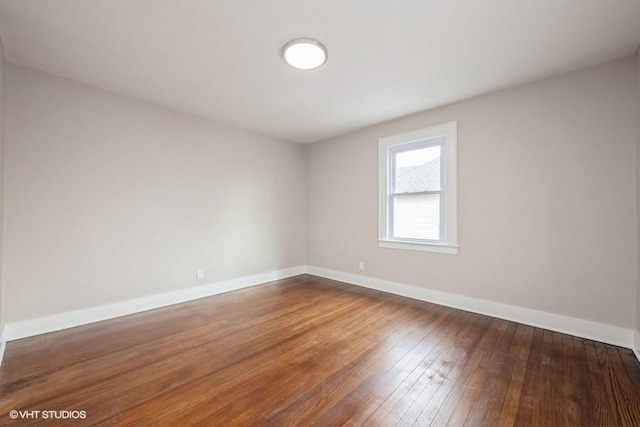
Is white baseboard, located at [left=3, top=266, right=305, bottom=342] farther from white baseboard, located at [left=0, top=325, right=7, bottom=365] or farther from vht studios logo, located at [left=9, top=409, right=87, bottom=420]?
vht studios logo, located at [left=9, top=409, right=87, bottom=420]

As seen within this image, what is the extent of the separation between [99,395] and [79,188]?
2071 mm

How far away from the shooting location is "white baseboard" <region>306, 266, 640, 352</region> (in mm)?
2285

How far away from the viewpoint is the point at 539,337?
95.7 inches

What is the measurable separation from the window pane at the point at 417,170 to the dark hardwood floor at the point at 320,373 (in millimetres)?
1688

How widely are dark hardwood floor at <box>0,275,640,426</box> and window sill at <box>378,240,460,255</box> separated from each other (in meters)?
0.77

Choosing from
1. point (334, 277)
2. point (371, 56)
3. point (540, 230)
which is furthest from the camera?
point (334, 277)

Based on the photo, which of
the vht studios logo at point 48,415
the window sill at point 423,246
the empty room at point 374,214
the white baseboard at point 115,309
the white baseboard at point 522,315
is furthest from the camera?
the window sill at point 423,246

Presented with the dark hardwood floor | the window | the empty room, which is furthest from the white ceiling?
the dark hardwood floor

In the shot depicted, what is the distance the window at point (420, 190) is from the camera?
3.27 meters

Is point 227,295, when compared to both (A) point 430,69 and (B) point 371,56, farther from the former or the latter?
(A) point 430,69

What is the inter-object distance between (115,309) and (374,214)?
3.47 metres

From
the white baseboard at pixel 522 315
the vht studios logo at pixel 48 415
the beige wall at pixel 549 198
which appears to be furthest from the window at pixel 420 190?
the vht studios logo at pixel 48 415

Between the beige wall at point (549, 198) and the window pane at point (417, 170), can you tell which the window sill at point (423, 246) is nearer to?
the beige wall at point (549, 198)

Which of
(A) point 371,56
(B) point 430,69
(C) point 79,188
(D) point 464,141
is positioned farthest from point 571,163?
(C) point 79,188
